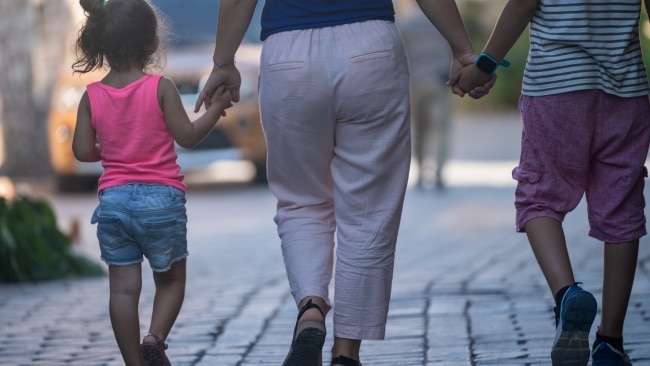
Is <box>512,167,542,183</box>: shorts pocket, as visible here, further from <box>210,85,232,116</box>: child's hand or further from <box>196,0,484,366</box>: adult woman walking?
<box>210,85,232,116</box>: child's hand

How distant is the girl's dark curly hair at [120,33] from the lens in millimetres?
4152

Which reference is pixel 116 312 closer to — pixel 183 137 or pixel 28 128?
pixel 183 137

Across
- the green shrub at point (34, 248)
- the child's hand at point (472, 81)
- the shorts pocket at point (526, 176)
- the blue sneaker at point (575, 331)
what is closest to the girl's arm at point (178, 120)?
the child's hand at point (472, 81)

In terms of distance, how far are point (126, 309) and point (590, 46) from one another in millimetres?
1605

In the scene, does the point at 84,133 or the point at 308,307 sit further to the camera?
the point at 84,133

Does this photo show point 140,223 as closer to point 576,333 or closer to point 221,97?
point 221,97

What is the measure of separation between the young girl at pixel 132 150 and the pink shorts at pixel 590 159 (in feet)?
3.28

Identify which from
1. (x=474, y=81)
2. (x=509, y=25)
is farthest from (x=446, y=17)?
(x=474, y=81)

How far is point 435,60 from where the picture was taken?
13.8 m

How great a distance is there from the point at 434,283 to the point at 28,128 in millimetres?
11096

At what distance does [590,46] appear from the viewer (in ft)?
13.4

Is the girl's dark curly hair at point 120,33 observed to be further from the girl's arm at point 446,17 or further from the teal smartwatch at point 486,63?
the teal smartwatch at point 486,63

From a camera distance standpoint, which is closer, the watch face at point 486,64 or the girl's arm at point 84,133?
the girl's arm at point 84,133

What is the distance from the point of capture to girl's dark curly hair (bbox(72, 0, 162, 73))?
4.15m
